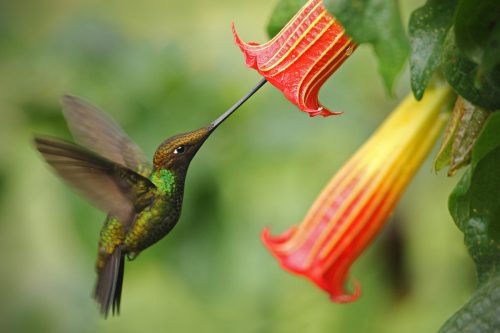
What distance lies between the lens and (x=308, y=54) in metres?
1.37

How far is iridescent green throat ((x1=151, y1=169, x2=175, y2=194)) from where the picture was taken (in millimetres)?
1571

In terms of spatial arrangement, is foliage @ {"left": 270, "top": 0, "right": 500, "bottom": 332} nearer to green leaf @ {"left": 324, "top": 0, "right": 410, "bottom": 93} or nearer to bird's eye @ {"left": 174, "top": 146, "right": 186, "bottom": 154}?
green leaf @ {"left": 324, "top": 0, "right": 410, "bottom": 93}

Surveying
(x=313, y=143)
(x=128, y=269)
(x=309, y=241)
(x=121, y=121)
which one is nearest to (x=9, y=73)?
(x=121, y=121)

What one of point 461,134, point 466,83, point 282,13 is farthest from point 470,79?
point 282,13

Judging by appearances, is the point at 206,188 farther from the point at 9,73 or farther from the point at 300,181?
the point at 9,73

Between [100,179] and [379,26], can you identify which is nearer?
[379,26]

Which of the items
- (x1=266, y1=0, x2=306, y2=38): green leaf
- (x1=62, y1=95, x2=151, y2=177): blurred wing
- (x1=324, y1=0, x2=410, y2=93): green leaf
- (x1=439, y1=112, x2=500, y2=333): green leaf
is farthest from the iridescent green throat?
(x1=439, y1=112, x2=500, y2=333): green leaf

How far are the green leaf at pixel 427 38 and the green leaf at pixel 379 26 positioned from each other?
0.12ft

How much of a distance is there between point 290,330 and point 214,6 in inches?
78.8

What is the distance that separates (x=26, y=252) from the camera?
4918 millimetres

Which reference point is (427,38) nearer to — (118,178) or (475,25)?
(475,25)

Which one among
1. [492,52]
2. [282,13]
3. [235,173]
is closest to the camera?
[492,52]

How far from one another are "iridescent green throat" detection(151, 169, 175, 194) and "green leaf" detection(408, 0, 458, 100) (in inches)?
17.7

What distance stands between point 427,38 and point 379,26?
0.07 metres
